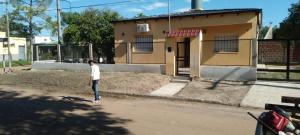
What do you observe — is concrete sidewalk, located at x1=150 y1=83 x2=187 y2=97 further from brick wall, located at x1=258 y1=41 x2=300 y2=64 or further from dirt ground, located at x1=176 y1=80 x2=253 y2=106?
brick wall, located at x1=258 y1=41 x2=300 y2=64

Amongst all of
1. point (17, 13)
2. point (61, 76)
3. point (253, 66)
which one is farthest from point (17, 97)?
point (17, 13)

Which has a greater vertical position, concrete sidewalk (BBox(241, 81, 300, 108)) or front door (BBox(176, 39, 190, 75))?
front door (BBox(176, 39, 190, 75))

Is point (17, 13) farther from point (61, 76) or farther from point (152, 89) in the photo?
point (152, 89)

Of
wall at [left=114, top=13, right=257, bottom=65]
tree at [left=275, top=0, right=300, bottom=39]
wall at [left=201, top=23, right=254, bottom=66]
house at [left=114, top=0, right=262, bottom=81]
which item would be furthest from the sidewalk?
tree at [left=275, top=0, right=300, bottom=39]

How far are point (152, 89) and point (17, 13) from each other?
34747 mm

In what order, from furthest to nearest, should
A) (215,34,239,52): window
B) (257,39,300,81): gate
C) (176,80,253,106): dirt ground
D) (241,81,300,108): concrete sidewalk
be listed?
(215,34,239,52): window
(257,39,300,81): gate
(176,80,253,106): dirt ground
(241,81,300,108): concrete sidewalk

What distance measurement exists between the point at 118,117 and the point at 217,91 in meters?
5.89

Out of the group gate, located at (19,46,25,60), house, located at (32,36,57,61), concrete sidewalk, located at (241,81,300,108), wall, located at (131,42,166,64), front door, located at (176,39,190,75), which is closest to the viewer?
concrete sidewalk, located at (241,81,300,108)

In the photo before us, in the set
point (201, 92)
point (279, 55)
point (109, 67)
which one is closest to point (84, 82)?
point (109, 67)

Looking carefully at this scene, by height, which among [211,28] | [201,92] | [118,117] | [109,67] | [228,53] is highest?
[211,28]

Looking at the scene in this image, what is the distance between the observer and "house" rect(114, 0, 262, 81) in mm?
18141

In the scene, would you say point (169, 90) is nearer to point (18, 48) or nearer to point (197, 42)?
point (197, 42)

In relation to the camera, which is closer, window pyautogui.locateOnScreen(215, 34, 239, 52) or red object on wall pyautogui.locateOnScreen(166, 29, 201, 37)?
red object on wall pyautogui.locateOnScreen(166, 29, 201, 37)

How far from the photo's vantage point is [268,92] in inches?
589
